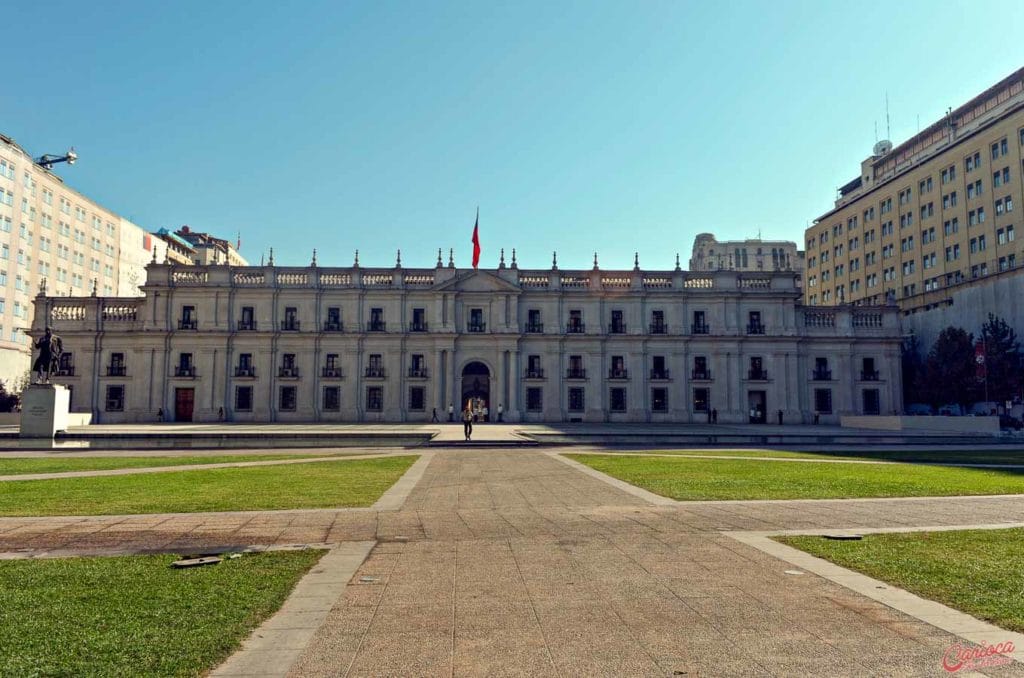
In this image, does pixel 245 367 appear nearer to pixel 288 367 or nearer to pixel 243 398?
pixel 243 398

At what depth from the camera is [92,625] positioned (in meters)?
5.54

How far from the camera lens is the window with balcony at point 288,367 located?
5675 cm

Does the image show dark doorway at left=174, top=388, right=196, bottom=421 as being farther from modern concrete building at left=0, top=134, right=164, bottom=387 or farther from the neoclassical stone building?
modern concrete building at left=0, top=134, right=164, bottom=387

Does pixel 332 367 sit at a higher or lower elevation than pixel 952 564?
higher

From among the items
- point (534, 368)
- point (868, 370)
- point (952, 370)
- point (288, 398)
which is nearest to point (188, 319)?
point (288, 398)

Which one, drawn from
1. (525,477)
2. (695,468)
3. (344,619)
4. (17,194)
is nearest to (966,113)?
(695,468)

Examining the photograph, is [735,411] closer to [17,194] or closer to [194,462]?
[194,462]

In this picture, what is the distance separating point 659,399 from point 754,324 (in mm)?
10669

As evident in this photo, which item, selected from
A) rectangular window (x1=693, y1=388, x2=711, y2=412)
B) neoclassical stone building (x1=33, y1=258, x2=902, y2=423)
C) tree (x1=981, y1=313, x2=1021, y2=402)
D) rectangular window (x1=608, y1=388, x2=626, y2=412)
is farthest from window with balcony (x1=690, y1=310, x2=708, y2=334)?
tree (x1=981, y1=313, x2=1021, y2=402)

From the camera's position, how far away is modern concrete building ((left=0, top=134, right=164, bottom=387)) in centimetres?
6153

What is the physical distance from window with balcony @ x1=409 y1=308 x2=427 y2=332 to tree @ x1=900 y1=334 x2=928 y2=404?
4210 centimetres

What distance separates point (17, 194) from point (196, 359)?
83.7ft

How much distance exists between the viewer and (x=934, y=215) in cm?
6397

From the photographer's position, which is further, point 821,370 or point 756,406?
point 821,370
